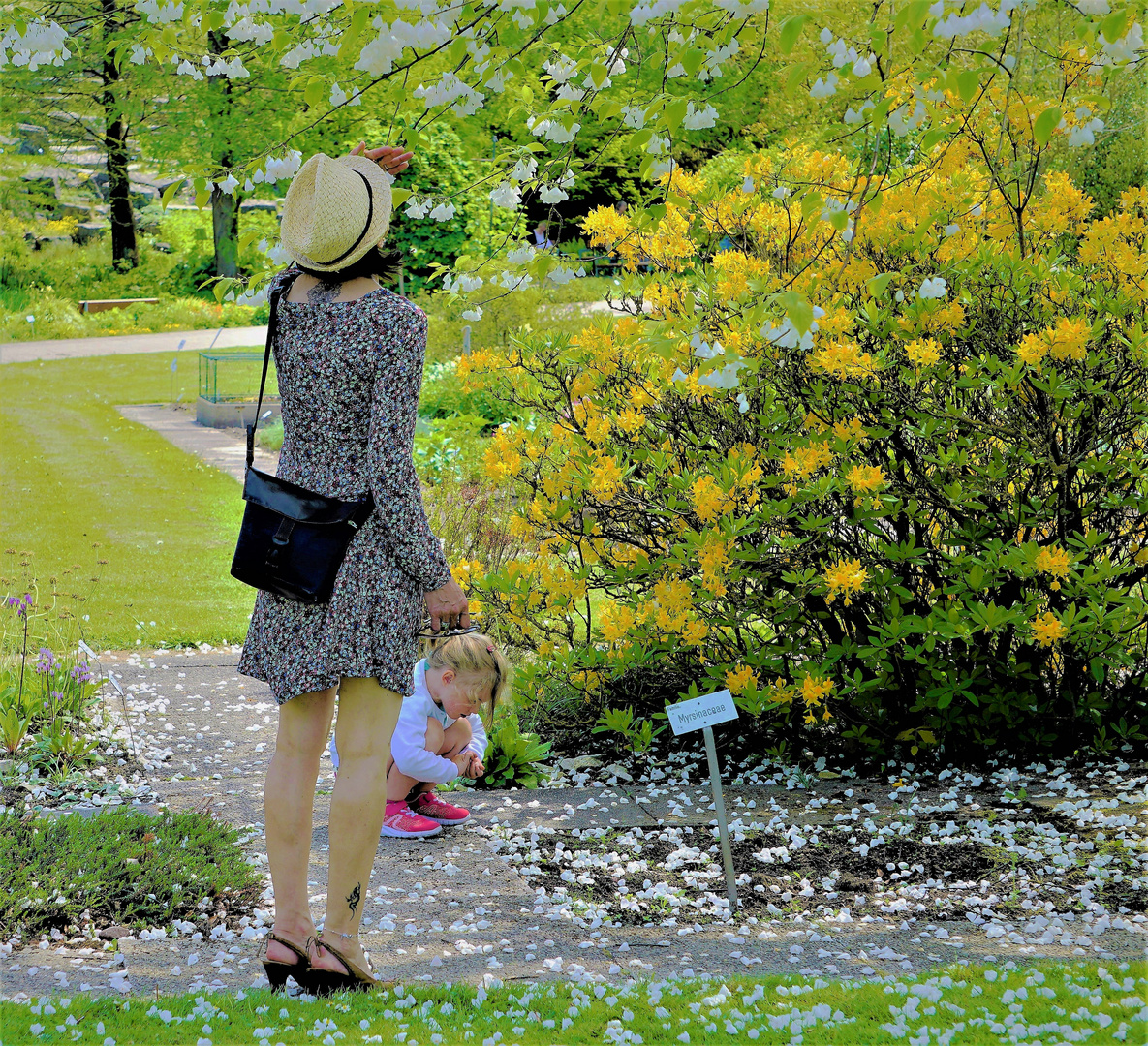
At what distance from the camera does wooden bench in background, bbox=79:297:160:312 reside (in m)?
20.8

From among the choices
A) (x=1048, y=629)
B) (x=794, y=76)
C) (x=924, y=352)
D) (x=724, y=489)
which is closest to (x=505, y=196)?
(x=724, y=489)

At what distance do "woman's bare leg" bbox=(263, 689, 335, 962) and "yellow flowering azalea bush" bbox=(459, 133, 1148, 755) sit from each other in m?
1.68

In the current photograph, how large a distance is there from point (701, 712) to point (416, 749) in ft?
3.08

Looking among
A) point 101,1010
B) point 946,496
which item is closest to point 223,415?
point 946,496

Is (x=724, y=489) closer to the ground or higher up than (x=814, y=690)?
higher up

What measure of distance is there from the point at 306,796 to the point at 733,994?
40.9 inches

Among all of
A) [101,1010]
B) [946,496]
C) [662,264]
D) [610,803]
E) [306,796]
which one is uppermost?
[662,264]

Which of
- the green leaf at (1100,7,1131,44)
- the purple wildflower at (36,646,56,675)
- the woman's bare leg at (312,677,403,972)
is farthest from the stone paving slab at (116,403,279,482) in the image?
the green leaf at (1100,7,1131,44)

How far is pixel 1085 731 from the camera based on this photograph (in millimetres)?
4410

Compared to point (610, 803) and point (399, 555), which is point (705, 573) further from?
point (399, 555)

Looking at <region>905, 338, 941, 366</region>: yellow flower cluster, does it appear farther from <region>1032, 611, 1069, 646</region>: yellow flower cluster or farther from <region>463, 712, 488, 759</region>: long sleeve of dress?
<region>463, 712, 488, 759</region>: long sleeve of dress

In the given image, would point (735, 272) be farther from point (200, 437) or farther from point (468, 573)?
point (200, 437)

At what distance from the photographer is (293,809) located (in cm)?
262

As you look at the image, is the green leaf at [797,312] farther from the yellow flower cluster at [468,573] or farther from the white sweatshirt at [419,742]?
the yellow flower cluster at [468,573]
